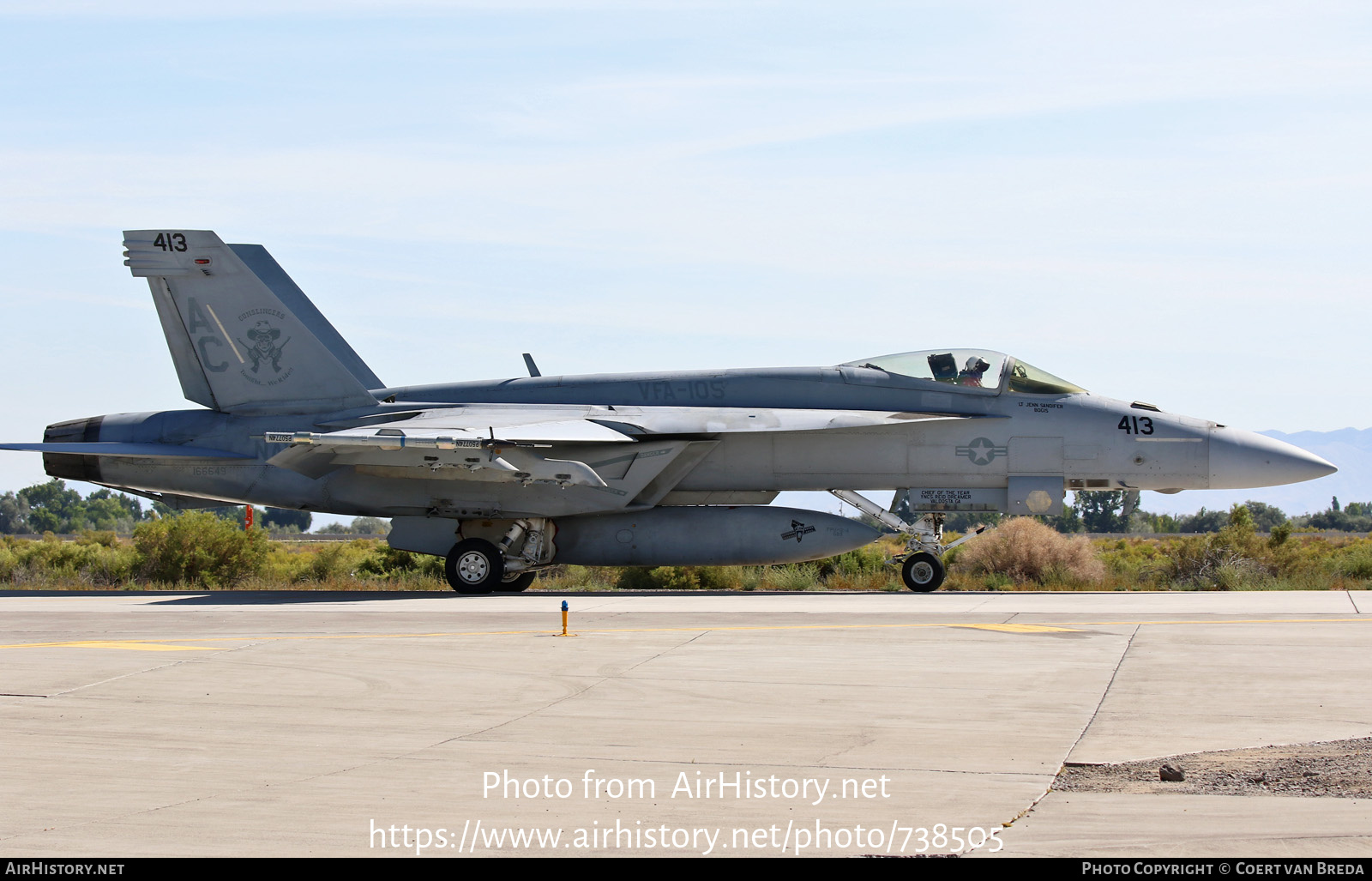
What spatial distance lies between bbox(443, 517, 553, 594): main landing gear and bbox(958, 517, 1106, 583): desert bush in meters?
9.44

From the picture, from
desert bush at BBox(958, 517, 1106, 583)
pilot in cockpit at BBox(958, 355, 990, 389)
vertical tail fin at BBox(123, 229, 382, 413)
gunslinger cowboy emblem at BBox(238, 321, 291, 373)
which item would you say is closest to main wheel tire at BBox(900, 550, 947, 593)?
pilot in cockpit at BBox(958, 355, 990, 389)

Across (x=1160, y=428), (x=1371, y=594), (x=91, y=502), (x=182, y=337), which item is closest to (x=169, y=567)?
(x=182, y=337)

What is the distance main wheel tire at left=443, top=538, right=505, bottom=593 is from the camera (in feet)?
57.8

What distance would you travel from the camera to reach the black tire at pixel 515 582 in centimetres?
1822

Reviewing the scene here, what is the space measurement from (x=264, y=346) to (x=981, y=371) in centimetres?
A: 1047

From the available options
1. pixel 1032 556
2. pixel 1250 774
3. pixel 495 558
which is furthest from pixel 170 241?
pixel 1250 774

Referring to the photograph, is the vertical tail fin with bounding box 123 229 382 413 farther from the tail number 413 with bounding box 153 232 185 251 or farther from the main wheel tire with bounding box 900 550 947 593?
the main wheel tire with bounding box 900 550 947 593

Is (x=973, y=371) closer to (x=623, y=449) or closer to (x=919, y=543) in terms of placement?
(x=919, y=543)

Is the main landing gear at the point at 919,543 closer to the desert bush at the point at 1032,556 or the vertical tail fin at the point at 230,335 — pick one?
the desert bush at the point at 1032,556

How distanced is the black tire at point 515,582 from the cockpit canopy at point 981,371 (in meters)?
6.17

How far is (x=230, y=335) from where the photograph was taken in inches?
725

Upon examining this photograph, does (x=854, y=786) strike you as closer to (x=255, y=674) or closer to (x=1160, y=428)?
(x=255, y=674)

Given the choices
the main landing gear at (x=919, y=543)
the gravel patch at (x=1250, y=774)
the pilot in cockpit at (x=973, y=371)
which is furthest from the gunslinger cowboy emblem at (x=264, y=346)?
the gravel patch at (x=1250, y=774)

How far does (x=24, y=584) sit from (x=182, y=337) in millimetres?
7193
